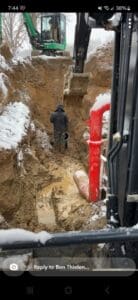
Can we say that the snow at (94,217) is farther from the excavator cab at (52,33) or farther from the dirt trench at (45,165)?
the excavator cab at (52,33)

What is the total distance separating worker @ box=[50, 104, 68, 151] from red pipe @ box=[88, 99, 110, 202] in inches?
82.3

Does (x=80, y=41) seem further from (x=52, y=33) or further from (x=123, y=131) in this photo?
(x=52, y=33)

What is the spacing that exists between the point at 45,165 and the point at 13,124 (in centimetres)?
88

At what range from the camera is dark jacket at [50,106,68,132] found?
5574 millimetres

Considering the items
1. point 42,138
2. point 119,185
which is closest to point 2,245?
point 119,185

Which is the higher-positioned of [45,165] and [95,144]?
[95,144]

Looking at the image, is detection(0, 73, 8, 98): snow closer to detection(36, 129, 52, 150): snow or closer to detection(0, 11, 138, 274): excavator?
detection(36, 129, 52, 150): snow

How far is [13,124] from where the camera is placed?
189 inches

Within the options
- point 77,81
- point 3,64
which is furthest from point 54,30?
point 77,81

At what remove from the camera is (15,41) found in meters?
8.02

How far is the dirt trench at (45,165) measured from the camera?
3.72 m

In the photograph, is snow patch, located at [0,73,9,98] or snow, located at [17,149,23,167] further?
snow patch, located at [0,73,9,98]

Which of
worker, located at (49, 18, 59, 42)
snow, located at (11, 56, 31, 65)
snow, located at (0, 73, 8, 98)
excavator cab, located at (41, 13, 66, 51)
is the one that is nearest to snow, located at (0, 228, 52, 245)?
snow, located at (0, 73, 8, 98)

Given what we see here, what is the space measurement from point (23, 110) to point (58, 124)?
55cm
